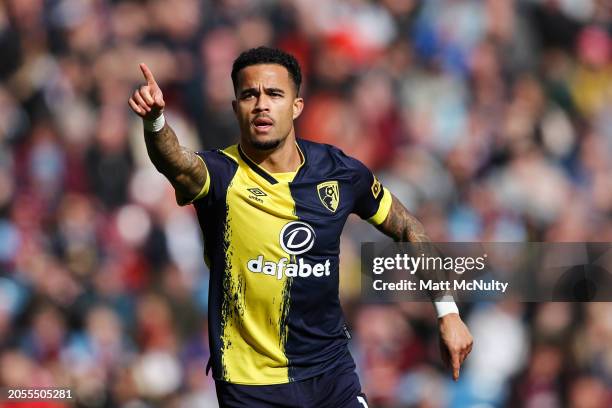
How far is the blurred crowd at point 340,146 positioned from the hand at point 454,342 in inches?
132

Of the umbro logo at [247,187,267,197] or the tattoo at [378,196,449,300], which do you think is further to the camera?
the tattoo at [378,196,449,300]

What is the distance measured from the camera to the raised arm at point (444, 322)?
15.4ft

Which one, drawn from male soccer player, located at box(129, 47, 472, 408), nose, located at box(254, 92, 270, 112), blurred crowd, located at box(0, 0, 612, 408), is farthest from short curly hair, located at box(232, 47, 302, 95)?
blurred crowd, located at box(0, 0, 612, 408)

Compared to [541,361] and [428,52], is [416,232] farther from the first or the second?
[428,52]

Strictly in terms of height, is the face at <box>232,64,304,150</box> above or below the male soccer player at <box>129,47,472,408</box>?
above

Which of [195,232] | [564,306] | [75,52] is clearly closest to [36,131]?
[75,52]

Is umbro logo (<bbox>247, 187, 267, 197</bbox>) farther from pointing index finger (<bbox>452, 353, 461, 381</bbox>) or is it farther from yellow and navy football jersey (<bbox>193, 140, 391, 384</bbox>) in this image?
pointing index finger (<bbox>452, 353, 461, 381</bbox>)

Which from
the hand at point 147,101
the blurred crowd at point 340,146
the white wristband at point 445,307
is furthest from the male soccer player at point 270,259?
the blurred crowd at point 340,146

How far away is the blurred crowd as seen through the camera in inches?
320

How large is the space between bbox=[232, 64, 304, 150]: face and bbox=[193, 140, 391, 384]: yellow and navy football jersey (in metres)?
0.14

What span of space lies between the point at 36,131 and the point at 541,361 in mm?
4705

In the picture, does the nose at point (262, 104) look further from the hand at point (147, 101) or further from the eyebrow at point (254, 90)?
the hand at point (147, 101)

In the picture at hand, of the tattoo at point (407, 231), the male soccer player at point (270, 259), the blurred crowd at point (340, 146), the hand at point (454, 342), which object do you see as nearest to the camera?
the male soccer player at point (270, 259)

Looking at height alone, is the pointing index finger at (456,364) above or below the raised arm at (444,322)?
below
